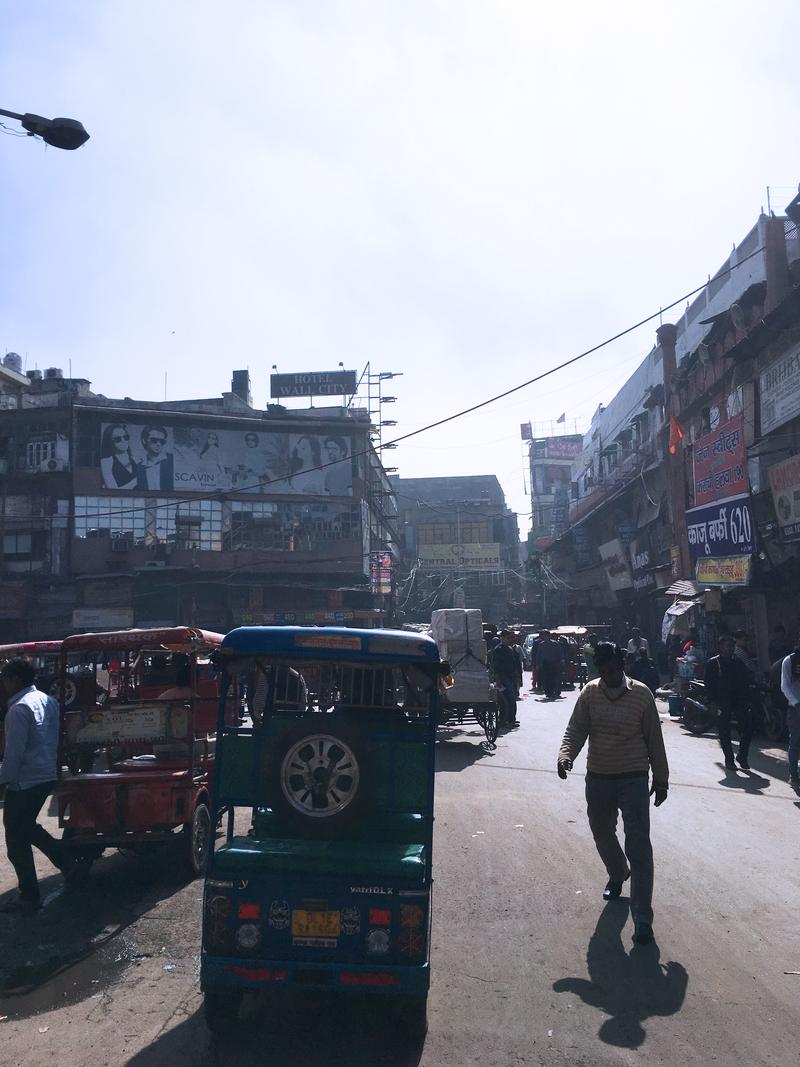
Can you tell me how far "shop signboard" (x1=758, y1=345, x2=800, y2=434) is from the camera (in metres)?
19.1

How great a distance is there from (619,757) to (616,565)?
38.6 m

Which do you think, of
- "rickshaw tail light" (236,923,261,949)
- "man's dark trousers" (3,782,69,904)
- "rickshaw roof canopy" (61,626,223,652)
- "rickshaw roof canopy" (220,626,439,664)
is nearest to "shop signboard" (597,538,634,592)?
"rickshaw roof canopy" (61,626,223,652)

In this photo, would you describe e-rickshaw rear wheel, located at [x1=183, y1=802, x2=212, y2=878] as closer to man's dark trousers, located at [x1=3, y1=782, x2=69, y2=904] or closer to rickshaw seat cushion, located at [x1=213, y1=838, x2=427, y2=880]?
man's dark trousers, located at [x1=3, y1=782, x2=69, y2=904]

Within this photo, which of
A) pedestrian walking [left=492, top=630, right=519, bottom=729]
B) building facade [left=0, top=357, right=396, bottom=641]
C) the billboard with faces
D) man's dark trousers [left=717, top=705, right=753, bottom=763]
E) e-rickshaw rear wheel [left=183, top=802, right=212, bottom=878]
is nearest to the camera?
e-rickshaw rear wheel [left=183, top=802, right=212, bottom=878]

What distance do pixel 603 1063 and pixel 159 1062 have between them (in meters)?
2.14

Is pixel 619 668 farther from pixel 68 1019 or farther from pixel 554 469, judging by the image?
pixel 554 469

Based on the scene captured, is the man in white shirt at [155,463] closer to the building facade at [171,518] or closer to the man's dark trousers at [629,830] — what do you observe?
the building facade at [171,518]

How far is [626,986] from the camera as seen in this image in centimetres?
529

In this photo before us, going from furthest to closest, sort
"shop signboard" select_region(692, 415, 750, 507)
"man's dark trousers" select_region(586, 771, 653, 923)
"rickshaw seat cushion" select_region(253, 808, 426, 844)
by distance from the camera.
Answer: "shop signboard" select_region(692, 415, 750, 507) → "man's dark trousers" select_region(586, 771, 653, 923) → "rickshaw seat cushion" select_region(253, 808, 426, 844)

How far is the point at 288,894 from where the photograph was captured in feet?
15.3

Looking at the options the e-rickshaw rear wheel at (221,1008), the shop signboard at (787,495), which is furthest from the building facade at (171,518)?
the e-rickshaw rear wheel at (221,1008)

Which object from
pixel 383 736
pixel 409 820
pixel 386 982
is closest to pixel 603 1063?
pixel 386 982

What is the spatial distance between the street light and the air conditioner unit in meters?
40.2

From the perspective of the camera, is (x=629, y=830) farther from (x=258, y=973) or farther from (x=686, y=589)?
(x=686, y=589)
